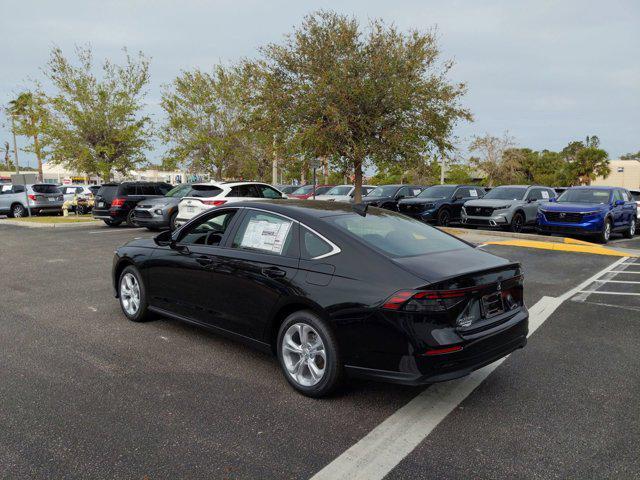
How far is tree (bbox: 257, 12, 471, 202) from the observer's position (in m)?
17.2

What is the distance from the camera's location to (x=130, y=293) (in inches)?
235

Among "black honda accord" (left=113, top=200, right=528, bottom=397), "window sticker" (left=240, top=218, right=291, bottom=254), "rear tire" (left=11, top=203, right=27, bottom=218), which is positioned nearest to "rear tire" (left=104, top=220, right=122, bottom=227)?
"rear tire" (left=11, top=203, right=27, bottom=218)

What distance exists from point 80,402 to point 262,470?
1.69m

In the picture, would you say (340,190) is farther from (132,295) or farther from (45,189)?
(132,295)

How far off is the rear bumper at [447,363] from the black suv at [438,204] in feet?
47.7

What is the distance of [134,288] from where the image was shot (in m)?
5.91

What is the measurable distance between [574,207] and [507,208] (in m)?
2.19

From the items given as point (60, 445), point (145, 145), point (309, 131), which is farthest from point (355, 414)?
point (145, 145)

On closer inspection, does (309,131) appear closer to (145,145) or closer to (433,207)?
(433,207)

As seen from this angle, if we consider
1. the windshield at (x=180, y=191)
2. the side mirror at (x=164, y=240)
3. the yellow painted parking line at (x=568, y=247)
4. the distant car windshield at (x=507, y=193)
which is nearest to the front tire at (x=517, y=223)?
the distant car windshield at (x=507, y=193)

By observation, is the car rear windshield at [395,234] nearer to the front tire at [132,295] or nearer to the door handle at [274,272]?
the door handle at [274,272]

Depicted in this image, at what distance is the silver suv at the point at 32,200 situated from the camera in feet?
77.0

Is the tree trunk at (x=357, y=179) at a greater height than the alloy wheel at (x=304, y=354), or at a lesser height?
greater

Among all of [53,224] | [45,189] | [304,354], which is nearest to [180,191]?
[53,224]
